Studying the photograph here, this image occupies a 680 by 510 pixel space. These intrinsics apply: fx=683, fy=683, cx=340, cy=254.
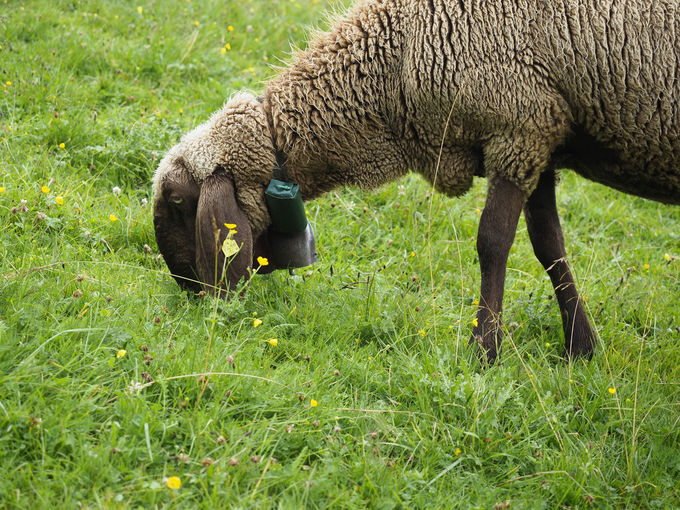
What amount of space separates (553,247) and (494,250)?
730 mm

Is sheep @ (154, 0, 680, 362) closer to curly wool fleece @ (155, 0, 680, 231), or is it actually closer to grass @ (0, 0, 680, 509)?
curly wool fleece @ (155, 0, 680, 231)

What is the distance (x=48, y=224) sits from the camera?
A: 14.7 feet

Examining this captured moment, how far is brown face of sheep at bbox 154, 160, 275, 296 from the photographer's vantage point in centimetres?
406

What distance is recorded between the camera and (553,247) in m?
4.51

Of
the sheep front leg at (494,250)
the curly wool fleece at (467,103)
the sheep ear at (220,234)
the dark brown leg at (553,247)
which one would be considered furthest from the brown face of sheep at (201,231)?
the dark brown leg at (553,247)

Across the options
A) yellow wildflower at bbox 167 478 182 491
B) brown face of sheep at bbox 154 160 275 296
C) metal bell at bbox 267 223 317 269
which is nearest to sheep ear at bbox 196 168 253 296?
brown face of sheep at bbox 154 160 275 296

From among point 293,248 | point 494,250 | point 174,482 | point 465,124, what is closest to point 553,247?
point 494,250

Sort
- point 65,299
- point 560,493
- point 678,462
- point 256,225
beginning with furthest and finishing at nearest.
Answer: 1. point 256,225
2. point 65,299
3. point 678,462
4. point 560,493

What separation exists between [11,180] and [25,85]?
1.58 m

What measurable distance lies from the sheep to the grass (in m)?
0.43

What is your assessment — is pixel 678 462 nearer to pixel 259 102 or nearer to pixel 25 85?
pixel 259 102

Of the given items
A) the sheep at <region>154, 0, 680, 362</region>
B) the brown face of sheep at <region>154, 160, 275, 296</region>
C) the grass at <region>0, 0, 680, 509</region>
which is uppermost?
the sheep at <region>154, 0, 680, 362</region>

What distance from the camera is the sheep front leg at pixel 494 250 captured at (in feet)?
13.0

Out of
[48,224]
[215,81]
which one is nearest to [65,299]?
[48,224]
